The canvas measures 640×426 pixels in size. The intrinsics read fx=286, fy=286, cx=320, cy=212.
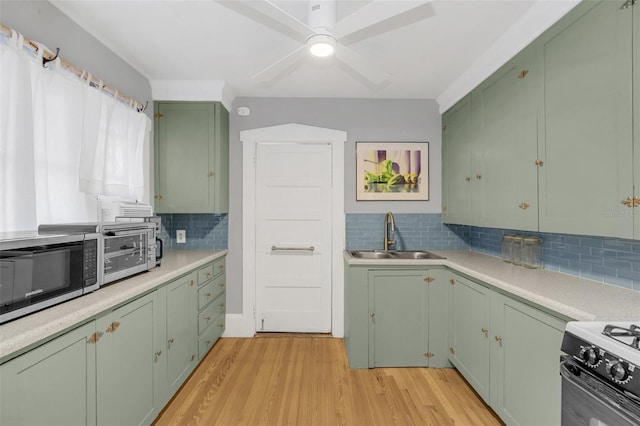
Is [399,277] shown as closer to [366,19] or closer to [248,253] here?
[248,253]

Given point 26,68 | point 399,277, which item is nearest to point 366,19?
point 26,68

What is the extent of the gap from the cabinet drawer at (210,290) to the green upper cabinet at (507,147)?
2380 millimetres

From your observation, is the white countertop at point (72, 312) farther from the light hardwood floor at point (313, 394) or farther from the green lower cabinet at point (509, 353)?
the green lower cabinet at point (509, 353)

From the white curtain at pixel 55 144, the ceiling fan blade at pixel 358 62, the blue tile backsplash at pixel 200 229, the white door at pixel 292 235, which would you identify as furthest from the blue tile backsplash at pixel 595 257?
the white curtain at pixel 55 144

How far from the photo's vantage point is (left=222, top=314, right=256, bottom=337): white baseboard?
9.96 ft

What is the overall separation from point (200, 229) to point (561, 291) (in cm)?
300

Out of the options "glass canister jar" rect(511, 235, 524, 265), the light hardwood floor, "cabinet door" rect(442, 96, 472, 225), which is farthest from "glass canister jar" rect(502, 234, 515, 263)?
the light hardwood floor

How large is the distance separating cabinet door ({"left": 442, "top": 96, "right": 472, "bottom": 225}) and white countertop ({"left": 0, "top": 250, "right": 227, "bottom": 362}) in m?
2.43

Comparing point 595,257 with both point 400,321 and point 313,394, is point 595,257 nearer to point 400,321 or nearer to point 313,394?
point 400,321

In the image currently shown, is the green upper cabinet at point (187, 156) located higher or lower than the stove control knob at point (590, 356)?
higher

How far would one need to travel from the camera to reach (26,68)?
1413 mm

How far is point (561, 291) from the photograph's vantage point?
1.46 metres

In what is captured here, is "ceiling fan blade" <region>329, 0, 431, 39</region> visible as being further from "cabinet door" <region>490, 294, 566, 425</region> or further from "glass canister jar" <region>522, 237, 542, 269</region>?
"glass canister jar" <region>522, 237, 542, 269</region>

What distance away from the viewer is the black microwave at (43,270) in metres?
1.03
